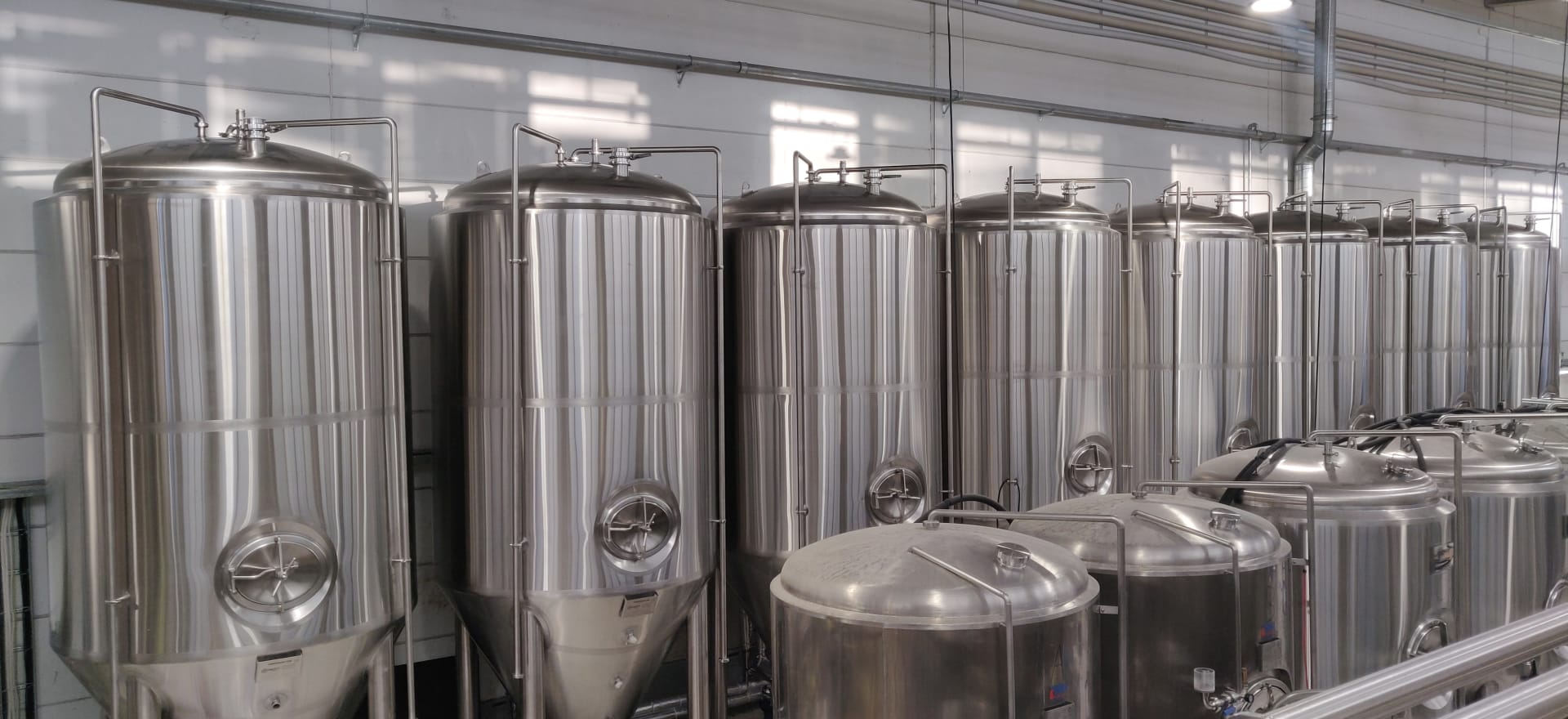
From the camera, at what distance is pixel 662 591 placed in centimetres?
365

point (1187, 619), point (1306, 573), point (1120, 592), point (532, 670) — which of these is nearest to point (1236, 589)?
point (1187, 619)

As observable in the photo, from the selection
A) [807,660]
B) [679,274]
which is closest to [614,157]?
[679,274]

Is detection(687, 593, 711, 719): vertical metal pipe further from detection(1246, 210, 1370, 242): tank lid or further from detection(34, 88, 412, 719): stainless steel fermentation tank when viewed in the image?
detection(1246, 210, 1370, 242): tank lid

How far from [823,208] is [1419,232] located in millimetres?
5586

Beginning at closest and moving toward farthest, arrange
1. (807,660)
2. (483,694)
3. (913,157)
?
(807,660) < (483,694) < (913,157)

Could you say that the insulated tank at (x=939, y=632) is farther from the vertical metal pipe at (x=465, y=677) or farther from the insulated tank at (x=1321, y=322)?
the insulated tank at (x=1321, y=322)

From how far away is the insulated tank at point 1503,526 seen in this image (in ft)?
14.7

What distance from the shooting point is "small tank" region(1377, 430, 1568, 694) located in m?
4.48

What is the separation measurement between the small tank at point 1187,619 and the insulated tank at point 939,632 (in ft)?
0.95

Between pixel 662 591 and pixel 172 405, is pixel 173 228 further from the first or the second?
pixel 662 591

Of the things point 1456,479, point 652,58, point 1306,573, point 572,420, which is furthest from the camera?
point 652,58

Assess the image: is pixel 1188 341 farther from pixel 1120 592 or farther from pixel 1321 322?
pixel 1120 592

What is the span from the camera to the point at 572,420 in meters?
3.48

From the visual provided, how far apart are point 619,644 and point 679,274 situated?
1293mm
